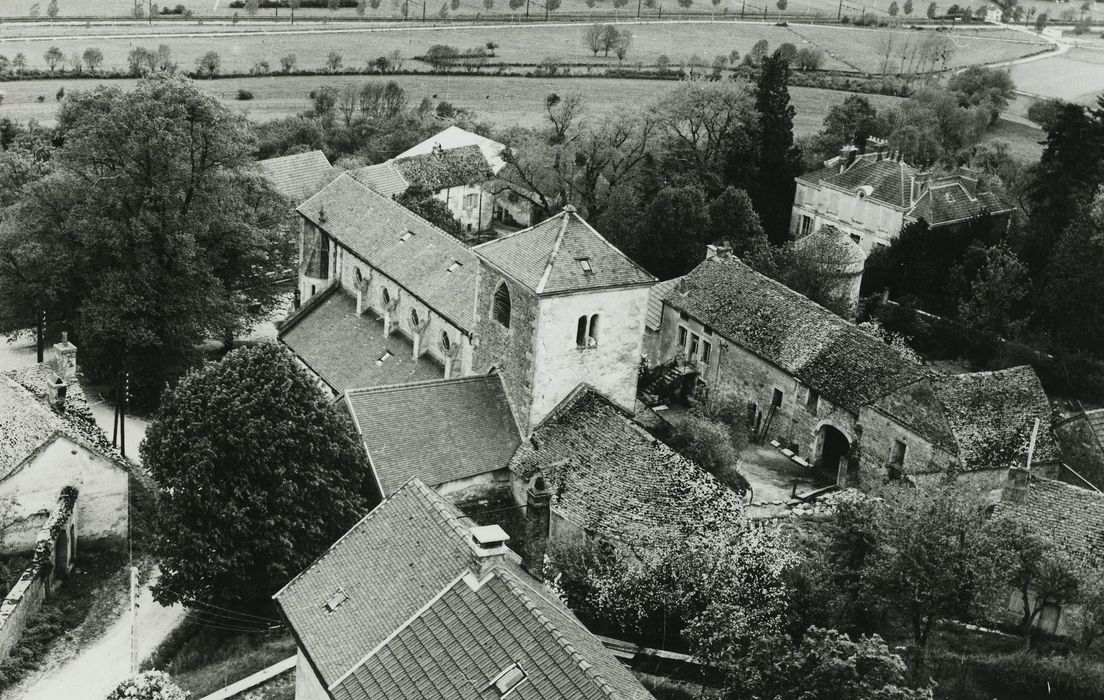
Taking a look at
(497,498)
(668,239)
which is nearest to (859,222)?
(668,239)

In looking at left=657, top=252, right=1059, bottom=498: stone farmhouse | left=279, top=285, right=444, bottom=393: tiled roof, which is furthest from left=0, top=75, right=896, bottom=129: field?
left=279, top=285, right=444, bottom=393: tiled roof

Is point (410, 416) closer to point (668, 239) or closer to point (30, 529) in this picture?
point (30, 529)

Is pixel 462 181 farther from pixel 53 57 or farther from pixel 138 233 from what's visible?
pixel 53 57

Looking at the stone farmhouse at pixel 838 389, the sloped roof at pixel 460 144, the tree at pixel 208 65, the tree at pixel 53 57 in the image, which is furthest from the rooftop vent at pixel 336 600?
the tree at pixel 53 57

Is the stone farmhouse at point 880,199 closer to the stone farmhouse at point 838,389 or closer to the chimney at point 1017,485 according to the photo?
the stone farmhouse at point 838,389

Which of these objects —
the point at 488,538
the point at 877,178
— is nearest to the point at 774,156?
the point at 877,178

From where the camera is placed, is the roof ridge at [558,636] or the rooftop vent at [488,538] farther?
the rooftop vent at [488,538]

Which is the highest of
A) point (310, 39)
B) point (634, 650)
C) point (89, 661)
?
point (310, 39)

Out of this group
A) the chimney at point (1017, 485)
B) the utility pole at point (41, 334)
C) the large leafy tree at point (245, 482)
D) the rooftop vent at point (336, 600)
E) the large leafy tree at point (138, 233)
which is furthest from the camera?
the utility pole at point (41, 334)
